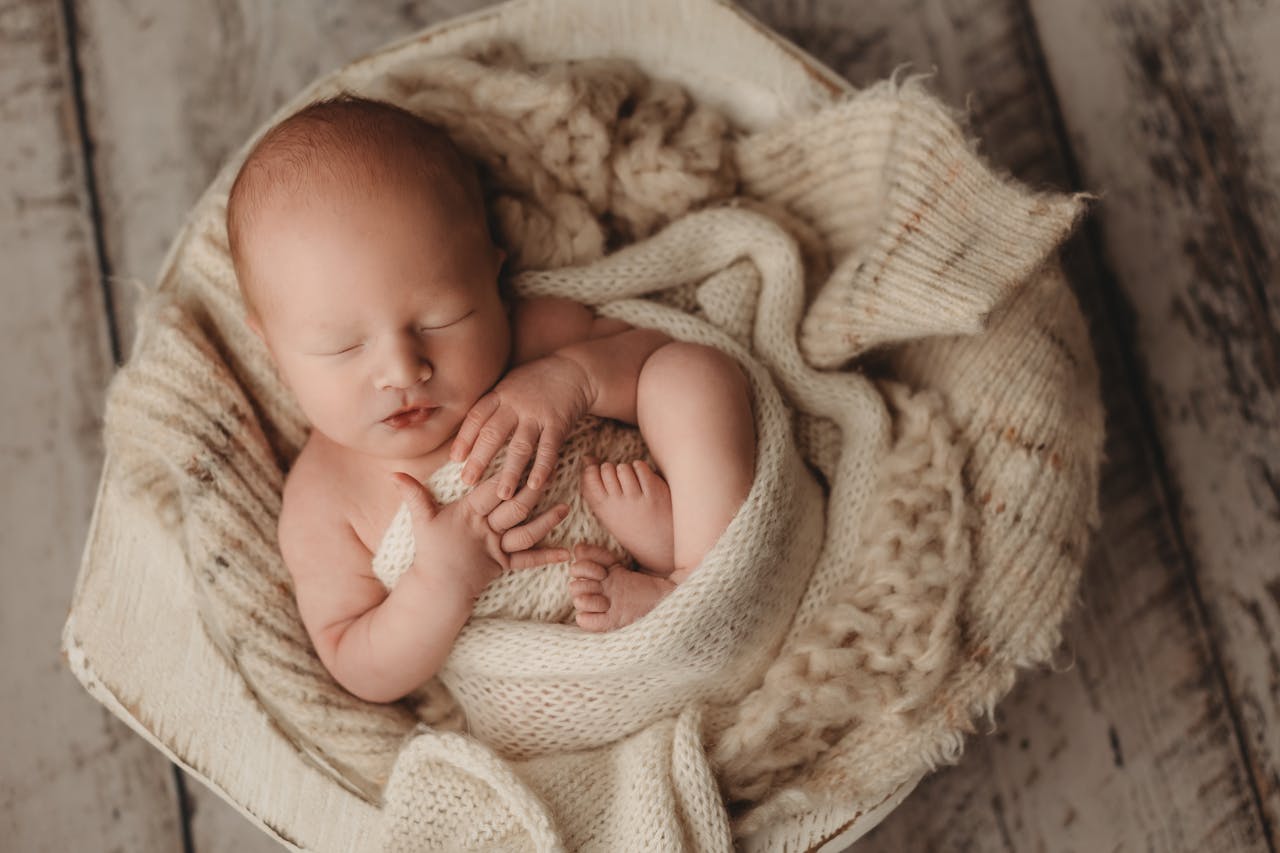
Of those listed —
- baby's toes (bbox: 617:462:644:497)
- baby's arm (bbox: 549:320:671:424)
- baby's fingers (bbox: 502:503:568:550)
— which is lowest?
baby's fingers (bbox: 502:503:568:550)

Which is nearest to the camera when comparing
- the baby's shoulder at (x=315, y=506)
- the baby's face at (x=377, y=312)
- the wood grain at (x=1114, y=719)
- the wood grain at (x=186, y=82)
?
the baby's face at (x=377, y=312)

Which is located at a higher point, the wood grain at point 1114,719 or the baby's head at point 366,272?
the baby's head at point 366,272

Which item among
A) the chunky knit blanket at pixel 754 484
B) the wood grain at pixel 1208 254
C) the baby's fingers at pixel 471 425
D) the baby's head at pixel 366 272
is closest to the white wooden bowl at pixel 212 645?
the chunky knit blanket at pixel 754 484

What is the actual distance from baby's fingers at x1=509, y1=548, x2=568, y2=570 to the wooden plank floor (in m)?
0.55

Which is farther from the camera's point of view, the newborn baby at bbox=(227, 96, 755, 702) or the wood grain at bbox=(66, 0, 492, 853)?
the wood grain at bbox=(66, 0, 492, 853)

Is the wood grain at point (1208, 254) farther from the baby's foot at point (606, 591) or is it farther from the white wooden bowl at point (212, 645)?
the baby's foot at point (606, 591)

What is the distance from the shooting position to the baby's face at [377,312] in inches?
33.4

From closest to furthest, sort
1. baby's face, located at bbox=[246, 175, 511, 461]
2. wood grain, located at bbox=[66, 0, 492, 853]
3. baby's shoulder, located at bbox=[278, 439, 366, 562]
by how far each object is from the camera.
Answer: baby's face, located at bbox=[246, 175, 511, 461], baby's shoulder, located at bbox=[278, 439, 366, 562], wood grain, located at bbox=[66, 0, 492, 853]

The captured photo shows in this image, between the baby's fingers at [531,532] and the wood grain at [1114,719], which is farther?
the wood grain at [1114,719]

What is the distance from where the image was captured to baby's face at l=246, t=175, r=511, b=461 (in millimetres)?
848

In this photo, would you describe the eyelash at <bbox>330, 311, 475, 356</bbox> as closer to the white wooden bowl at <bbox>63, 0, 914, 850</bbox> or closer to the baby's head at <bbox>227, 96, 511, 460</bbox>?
the baby's head at <bbox>227, 96, 511, 460</bbox>

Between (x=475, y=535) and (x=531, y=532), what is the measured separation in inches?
1.9

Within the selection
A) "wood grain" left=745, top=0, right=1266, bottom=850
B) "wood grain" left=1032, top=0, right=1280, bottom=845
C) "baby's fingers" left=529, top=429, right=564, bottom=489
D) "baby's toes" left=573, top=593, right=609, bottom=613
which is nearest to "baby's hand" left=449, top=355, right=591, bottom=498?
"baby's fingers" left=529, top=429, right=564, bottom=489

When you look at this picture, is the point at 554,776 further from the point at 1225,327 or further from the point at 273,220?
the point at 1225,327
